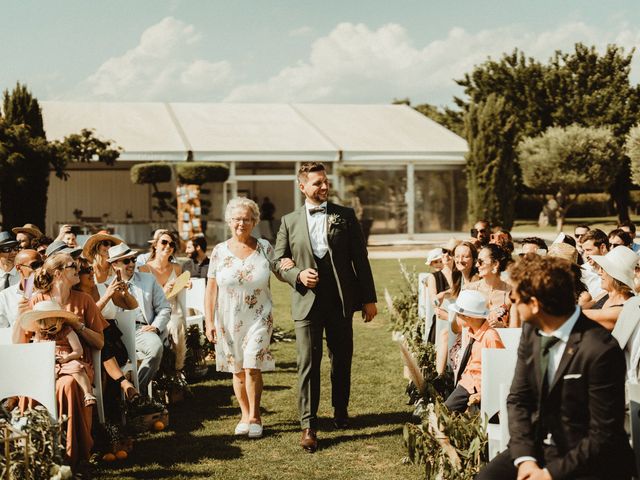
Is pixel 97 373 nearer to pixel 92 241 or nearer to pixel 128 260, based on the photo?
pixel 128 260

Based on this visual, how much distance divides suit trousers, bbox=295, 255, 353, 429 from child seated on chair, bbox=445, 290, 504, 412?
1.04 meters

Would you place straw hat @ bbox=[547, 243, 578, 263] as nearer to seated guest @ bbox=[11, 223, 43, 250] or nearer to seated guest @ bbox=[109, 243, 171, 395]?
seated guest @ bbox=[109, 243, 171, 395]

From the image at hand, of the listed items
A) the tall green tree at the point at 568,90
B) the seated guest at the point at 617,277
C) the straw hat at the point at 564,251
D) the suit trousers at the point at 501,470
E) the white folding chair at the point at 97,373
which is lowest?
the suit trousers at the point at 501,470

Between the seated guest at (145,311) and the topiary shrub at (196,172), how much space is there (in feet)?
61.2

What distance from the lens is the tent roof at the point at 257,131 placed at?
2803cm

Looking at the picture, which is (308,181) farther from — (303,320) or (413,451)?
(413,451)

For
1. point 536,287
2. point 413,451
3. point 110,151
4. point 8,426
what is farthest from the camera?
point 110,151

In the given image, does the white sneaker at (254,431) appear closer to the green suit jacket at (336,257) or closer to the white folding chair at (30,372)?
the green suit jacket at (336,257)

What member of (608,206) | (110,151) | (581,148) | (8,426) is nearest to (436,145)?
(581,148)

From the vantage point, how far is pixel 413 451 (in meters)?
4.82

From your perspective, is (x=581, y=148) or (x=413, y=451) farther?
(x=581, y=148)

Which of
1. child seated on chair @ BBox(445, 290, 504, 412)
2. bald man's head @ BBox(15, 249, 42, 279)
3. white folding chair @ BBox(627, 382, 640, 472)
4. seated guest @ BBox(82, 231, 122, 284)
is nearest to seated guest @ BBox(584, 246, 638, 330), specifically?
child seated on chair @ BBox(445, 290, 504, 412)

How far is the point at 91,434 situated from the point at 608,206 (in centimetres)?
4657

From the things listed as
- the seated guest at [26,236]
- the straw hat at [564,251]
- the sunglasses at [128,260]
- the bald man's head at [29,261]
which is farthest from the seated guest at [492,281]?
the seated guest at [26,236]
